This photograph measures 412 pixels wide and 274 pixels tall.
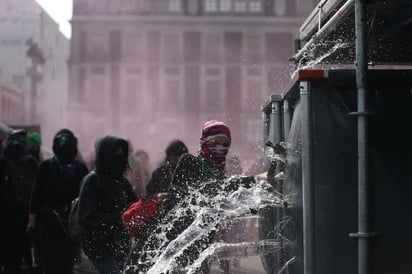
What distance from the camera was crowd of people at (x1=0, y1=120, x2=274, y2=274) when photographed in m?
5.05

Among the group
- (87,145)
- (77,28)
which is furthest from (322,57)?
(77,28)

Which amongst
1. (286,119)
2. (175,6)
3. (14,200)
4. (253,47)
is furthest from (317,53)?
(253,47)

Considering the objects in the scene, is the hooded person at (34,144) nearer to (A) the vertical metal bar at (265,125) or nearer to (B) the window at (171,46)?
(A) the vertical metal bar at (265,125)

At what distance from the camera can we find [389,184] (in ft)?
11.1

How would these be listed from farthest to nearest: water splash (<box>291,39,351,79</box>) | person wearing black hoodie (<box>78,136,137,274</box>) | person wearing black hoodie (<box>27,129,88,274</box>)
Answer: person wearing black hoodie (<box>27,129,88,274</box>) → person wearing black hoodie (<box>78,136,137,274</box>) → water splash (<box>291,39,351,79</box>)

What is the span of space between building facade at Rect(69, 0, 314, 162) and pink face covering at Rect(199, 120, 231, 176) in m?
36.4

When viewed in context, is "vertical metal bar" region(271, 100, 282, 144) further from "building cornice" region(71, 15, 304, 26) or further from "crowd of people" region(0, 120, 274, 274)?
"building cornice" region(71, 15, 304, 26)

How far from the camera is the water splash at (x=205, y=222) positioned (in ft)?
15.5

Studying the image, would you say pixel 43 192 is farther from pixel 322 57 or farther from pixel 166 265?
pixel 322 57

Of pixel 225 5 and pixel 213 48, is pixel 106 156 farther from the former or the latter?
pixel 213 48

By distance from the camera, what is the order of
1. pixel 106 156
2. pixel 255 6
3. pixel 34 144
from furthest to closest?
pixel 255 6 < pixel 34 144 < pixel 106 156

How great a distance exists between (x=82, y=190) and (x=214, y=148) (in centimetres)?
132

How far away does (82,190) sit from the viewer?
19.3 feet

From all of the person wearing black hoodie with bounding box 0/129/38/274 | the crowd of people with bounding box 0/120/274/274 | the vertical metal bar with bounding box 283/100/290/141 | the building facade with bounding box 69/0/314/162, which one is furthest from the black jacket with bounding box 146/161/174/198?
the building facade with bounding box 69/0/314/162
